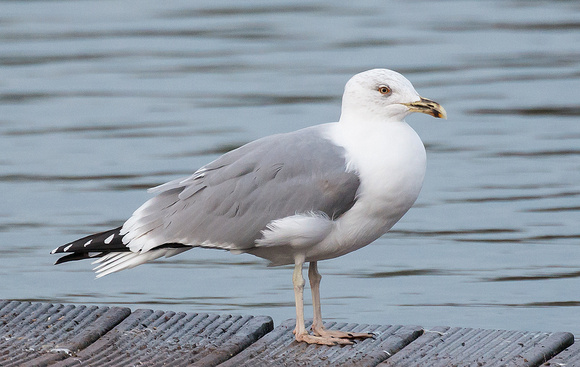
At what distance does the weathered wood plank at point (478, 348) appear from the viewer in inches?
190

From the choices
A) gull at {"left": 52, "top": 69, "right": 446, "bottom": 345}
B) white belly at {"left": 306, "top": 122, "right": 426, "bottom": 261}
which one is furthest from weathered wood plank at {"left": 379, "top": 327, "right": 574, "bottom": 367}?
white belly at {"left": 306, "top": 122, "right": 426, "bottom": 261}

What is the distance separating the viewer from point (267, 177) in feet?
17.5

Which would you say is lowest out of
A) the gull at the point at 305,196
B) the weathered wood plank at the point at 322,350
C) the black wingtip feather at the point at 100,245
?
the weathered wood plank at the point at 322,350

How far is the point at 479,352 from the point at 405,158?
87 centimetres

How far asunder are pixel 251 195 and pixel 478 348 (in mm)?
1189

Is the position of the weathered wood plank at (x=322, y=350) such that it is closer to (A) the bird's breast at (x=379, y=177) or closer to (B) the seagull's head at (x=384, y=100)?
(A) the bird's breast at (x=379, y=177)

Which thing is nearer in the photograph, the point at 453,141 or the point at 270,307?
the point at 270,307

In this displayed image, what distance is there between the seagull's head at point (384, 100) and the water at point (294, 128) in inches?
83.6

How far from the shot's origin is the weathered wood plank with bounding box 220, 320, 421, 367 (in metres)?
4.91

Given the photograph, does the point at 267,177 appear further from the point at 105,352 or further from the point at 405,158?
the point at 105,352

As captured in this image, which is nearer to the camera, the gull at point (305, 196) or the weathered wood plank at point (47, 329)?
the weathered wood plank at point (47, 329)

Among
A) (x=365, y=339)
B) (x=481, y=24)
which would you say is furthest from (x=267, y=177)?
(x=481, y=24)

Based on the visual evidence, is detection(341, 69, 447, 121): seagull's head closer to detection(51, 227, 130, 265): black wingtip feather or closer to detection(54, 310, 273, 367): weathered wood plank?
detection(54, 310, 273, 367): weathered wood plank

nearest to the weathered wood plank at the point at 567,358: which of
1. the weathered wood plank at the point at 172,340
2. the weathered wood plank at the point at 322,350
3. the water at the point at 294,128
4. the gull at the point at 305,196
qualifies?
the weathered wood plank at the point at 322,350
